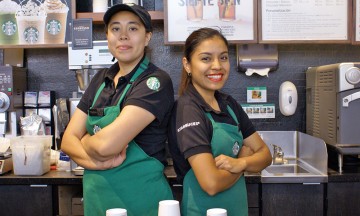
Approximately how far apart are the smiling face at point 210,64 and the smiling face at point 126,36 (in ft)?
0.75

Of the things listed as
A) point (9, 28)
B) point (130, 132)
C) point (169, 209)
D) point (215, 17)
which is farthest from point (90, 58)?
point (169, 209)

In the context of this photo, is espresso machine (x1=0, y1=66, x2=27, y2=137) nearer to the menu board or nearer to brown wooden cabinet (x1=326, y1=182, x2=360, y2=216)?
the menu board

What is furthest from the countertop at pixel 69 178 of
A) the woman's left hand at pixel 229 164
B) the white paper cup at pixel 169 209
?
the white paper cup at pixel 169 209

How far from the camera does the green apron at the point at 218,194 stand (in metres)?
1.55

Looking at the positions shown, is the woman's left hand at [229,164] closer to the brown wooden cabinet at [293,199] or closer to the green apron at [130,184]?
the green apron at [130,184]

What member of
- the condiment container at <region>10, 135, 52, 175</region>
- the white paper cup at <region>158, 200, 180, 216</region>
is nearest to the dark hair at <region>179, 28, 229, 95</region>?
the white paper cup at <region>158, 200, 180, 216</region>

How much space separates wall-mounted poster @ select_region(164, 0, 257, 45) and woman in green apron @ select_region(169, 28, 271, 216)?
1321 mm

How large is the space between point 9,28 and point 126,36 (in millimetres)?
1888

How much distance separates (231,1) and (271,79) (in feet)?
2.38

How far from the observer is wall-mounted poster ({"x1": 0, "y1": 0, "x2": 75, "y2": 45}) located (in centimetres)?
311

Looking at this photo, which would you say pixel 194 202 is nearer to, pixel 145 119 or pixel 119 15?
pixel 145 119

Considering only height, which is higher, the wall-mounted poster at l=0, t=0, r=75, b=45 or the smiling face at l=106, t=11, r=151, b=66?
the wall-mounted poster at l=0, t=0, r=75, b=45

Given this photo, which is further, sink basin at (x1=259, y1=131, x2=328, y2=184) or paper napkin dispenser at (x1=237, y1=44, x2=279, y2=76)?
paper napkin dispenser at (x1=237, y1=44, x2=279, y2=76)

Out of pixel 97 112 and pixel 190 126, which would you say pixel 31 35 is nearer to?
pixel 97 112
